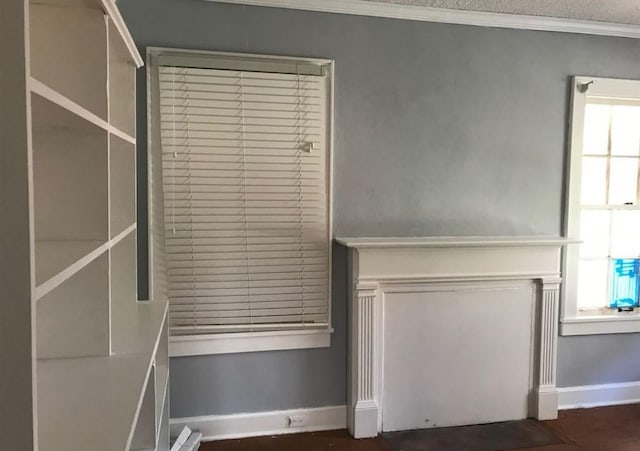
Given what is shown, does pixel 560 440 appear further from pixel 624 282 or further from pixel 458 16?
pixel 458 16

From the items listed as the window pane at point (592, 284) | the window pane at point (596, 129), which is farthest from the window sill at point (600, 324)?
the window pane at point (596, 129)

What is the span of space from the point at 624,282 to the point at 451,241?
142cm

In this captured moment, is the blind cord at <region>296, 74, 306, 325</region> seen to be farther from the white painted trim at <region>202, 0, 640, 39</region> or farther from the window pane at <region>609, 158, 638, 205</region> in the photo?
the window pane at <region>609, 158, 638, 205</region>

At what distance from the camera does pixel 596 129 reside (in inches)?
131

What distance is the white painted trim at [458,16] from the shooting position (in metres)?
2.79

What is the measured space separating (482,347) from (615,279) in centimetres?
112

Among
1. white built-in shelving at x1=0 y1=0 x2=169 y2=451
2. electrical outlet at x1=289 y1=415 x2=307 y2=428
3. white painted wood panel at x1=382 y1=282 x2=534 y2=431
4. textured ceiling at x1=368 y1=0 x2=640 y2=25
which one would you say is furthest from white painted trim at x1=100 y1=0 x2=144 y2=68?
electrical outlet at x1=289 y1=415 x2=307 y2=428

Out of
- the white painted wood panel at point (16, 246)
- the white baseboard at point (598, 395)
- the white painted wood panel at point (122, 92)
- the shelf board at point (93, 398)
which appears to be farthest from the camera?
the white baseboard at point (598, 395)

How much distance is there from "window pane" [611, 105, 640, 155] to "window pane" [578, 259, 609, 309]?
29.4 inches

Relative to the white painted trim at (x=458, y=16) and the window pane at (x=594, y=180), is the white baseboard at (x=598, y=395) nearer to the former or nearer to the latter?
the window pane at (x=594, y=180)

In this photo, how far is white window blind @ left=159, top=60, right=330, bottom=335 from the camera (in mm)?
2705

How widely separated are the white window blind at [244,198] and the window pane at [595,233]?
5.71 ft

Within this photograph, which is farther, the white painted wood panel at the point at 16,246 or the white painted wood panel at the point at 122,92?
the white painted wood panel at the point at 122,92

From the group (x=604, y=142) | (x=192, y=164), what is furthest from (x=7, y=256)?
(x=604, y=142)
